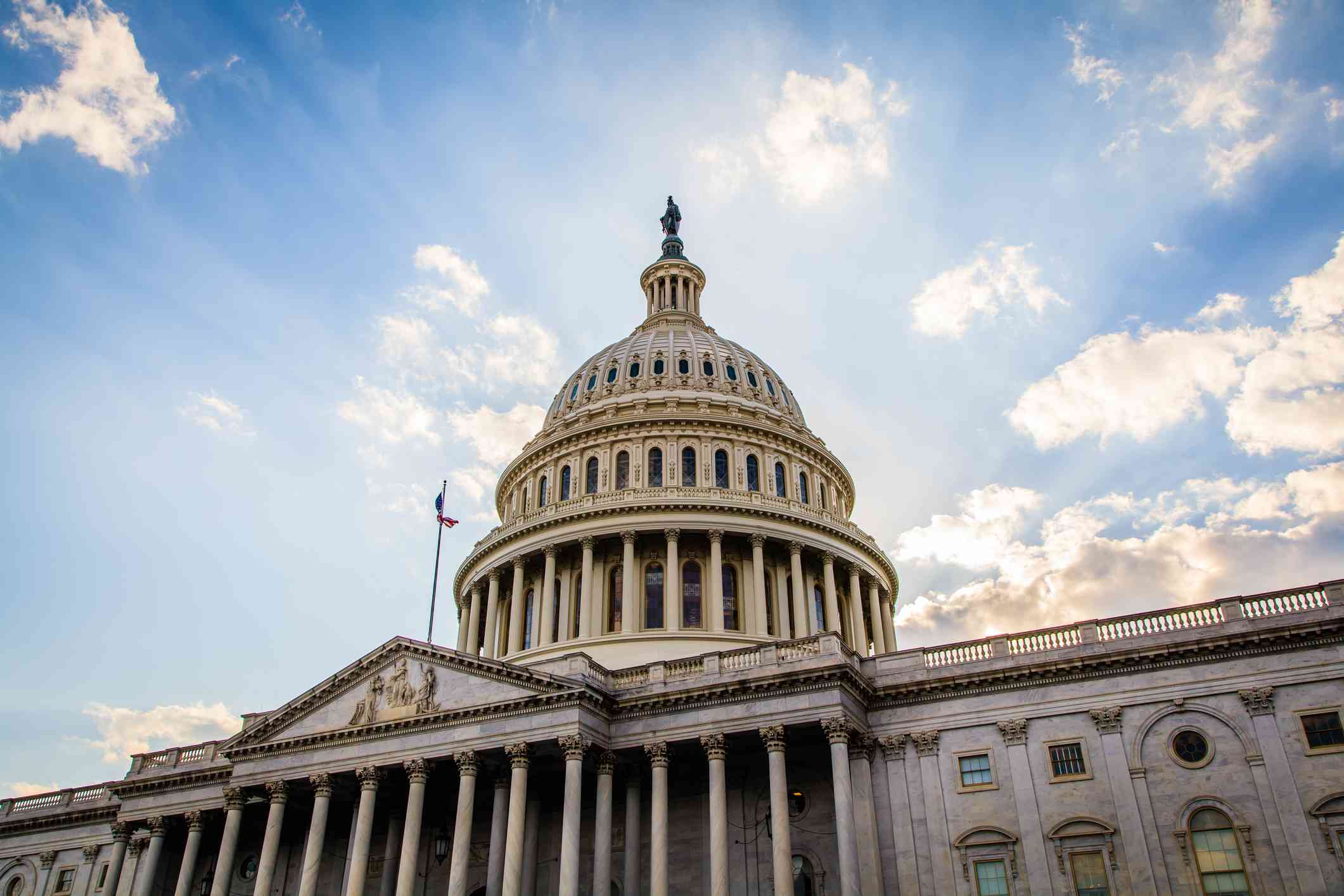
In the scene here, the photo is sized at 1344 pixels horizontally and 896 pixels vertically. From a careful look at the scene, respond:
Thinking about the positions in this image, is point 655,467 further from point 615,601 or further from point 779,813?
point 779,813

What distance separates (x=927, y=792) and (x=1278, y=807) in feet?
35.4

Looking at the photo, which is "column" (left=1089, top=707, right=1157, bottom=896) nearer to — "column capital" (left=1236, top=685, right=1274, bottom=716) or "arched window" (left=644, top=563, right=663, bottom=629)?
"column capital" (left=1236, top=685, right=1274, bottom=716)

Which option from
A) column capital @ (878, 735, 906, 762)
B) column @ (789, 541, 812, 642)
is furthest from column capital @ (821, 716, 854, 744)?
column @ (789, 541, 812, 642)

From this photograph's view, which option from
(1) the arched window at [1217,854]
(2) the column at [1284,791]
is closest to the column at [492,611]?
(2) the column at [1284,791]

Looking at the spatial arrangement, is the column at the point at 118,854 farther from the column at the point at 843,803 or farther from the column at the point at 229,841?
the column at the point at 843,803

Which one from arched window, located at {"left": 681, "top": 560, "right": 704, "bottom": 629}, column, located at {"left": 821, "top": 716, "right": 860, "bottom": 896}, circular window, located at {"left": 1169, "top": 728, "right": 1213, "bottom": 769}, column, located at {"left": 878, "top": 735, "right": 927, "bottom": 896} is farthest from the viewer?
arched window, located at {"left": 681, "top": 560, "right": 704, "bottom": 629}

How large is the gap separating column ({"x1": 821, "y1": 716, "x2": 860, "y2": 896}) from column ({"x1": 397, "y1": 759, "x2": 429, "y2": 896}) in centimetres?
1545

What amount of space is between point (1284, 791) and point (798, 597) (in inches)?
1071

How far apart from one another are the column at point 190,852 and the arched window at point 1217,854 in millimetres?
39591

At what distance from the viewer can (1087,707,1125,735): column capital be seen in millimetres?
35969

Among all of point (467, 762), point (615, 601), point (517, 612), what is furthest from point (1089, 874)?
point (517, 612)

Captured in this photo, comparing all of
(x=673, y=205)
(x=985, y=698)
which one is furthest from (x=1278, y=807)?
(x=673, y=205)

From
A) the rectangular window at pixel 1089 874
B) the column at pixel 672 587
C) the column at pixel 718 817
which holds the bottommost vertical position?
the rectangular window at pixel 1089 874

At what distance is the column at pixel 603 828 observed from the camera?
37.4 m
